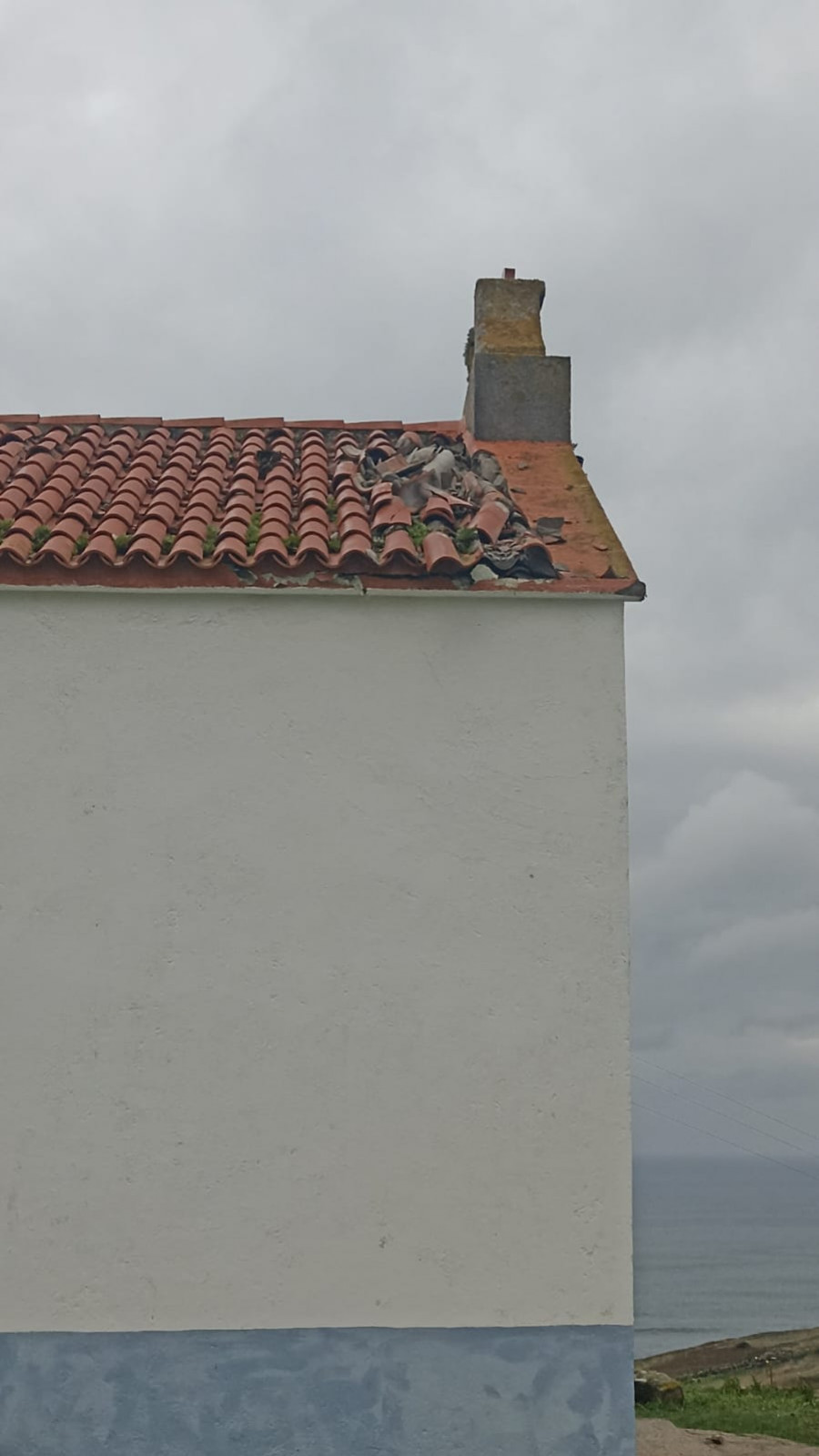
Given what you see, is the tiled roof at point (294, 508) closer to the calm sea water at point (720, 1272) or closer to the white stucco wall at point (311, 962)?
the white stucco wall at point (311, 962)

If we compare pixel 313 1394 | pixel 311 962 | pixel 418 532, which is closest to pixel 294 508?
pixel 418 532

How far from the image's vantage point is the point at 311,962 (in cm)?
687

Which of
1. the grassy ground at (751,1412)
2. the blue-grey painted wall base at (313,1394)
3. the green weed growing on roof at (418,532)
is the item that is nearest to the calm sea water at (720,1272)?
the grassy ground at (751,1412)

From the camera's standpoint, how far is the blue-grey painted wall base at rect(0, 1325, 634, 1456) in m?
6.50

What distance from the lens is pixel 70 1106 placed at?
6.76 meters

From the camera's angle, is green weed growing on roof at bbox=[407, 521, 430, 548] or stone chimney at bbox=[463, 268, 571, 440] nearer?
green weed growing on roof at bbox=[407, 521, 430, 548]

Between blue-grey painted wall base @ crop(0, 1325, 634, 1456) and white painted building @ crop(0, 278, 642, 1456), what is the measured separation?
0.04 ft

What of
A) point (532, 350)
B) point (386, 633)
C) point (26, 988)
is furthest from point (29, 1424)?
point (532, 350)

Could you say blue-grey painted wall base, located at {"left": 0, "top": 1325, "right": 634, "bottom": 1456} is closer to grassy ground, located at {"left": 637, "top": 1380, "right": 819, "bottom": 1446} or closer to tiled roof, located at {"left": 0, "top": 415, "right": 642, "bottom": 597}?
tiled roof, located at {"left": 0, "top": 415, "right": 642, "bottom": 597}

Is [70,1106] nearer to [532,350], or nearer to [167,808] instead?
[167,808]

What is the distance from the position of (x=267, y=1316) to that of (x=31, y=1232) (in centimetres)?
120

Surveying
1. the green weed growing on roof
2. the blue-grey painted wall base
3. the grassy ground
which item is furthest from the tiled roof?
the grassy ground

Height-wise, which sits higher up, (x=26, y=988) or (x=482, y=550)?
(x=482, y=550)

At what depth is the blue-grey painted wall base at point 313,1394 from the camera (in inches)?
256
